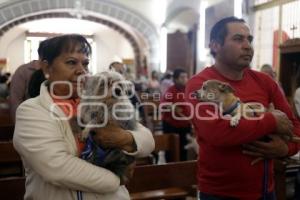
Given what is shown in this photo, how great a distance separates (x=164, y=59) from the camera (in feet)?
34.2

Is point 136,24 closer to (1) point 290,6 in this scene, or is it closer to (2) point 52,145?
(1) point 290,6

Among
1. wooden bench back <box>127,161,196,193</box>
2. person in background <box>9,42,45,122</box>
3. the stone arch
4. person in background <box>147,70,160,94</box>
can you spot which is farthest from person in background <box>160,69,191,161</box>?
the stone arch

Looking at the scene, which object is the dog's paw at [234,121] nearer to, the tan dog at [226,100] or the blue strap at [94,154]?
the tan dog at [226,100]

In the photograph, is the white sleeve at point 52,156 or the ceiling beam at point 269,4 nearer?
the white sleeve at point 52,156

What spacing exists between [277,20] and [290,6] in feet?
1.17

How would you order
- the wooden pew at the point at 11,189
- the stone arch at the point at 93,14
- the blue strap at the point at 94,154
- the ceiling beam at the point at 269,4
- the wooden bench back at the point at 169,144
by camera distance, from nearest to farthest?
the blue strap at the point at 94,154
the wooden pew at the point at 11,189
the wooden bench back at the point at 169,144
the ceiling beam at the point at 269,4
the stone arch at the point at 93,14

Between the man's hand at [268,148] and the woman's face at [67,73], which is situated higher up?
the woman's face at [67,73]

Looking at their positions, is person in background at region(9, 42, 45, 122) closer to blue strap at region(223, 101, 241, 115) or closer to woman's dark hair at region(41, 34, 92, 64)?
woman's dark hair at region(41, 34, 92, 64)

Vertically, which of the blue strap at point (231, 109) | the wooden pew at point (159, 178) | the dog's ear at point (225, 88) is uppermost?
the dog's ear at point (225, 88)

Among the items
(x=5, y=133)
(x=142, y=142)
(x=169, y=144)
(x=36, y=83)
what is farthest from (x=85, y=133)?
(x=5, y=133)

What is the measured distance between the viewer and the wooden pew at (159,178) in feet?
7.55

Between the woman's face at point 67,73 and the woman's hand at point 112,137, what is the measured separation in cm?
20

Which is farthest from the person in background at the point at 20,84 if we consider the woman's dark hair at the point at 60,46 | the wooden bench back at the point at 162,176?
the woman's dark hair at the point at 60,46

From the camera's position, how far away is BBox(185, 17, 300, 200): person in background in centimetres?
156
